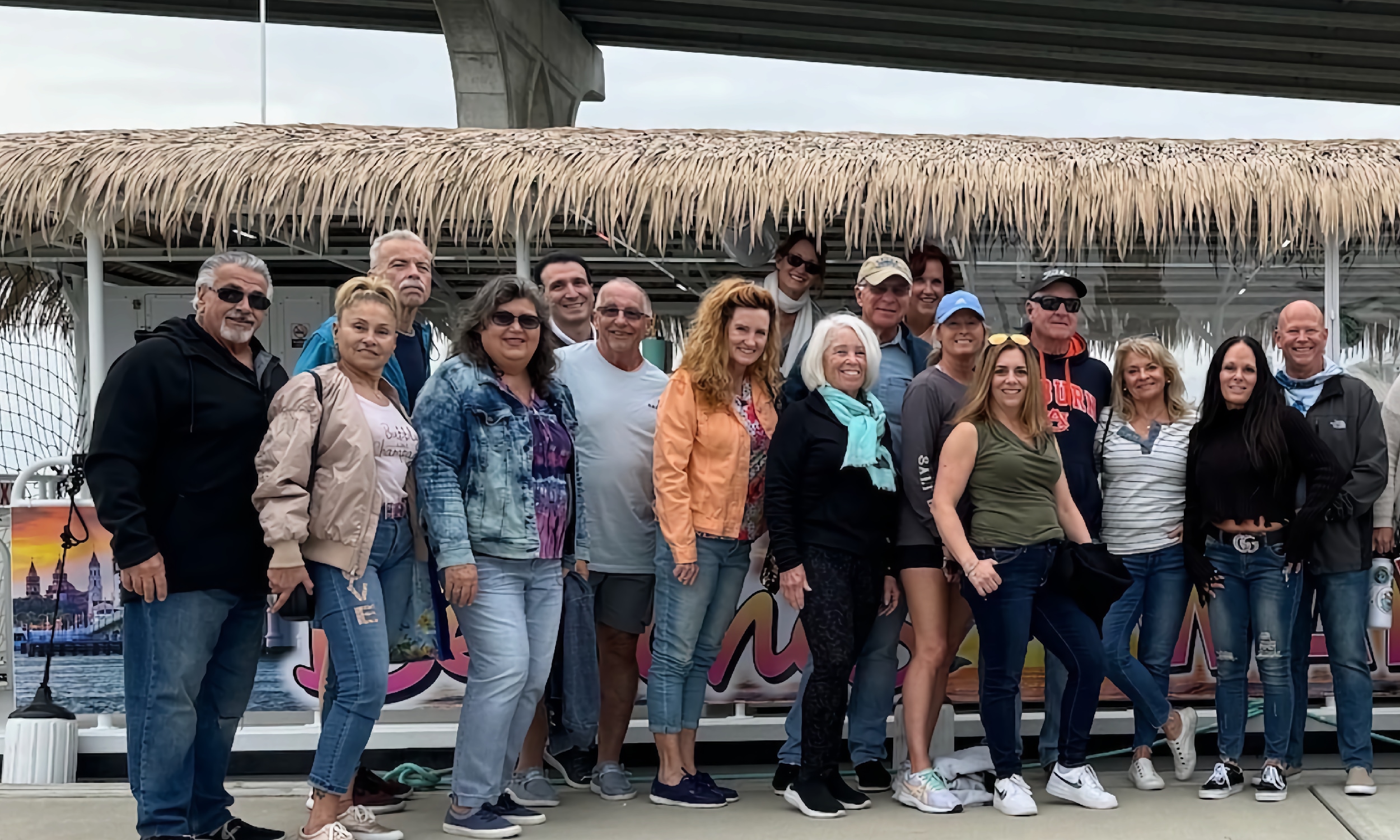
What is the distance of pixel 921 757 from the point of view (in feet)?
15.2

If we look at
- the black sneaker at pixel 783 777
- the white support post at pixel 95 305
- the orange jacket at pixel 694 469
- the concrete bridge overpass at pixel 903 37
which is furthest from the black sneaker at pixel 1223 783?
the concrete bridge overpass at pixel 903 37

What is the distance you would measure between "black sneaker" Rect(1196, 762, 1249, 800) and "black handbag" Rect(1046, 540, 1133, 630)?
2.89 ft

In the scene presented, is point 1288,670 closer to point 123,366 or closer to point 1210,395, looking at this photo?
point 1210,395

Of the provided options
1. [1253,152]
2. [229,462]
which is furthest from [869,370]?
[1253,152]

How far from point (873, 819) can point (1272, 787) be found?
5.18ft

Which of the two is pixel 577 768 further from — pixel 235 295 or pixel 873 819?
pixel 235 295

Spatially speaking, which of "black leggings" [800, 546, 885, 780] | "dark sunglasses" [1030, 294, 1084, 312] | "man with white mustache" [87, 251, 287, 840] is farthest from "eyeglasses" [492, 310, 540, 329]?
"dark sunglasses" [1030, 294, 1084, 312]

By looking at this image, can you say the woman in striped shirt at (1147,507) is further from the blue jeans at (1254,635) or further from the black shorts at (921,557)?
the black shorts at (921,557)

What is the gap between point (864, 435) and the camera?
4.39 m

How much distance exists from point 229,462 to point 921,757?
2.73 m

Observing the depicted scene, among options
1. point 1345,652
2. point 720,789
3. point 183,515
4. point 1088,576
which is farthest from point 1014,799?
point 183,515

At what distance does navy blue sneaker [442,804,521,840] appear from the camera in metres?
4.23

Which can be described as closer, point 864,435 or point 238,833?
point 238,833

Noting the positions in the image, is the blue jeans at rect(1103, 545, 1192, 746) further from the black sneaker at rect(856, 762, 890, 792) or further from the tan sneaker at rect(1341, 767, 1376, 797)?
the black sneaker at rect(856, 762, 890, 792)
